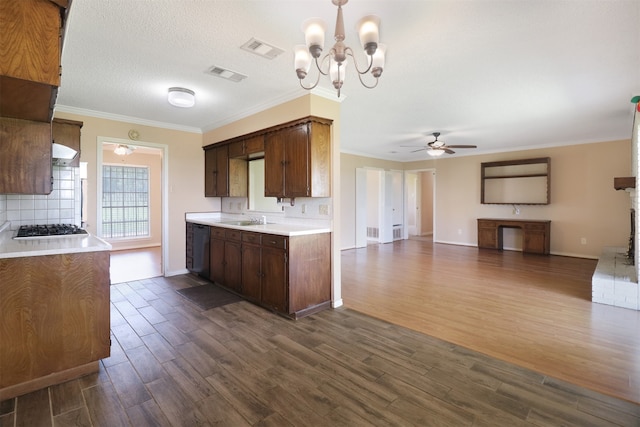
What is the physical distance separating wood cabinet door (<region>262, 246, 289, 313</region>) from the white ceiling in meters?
1.87

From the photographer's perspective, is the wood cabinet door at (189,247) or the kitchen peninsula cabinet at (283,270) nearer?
the kitchen peninsula cabinet at (283,270)

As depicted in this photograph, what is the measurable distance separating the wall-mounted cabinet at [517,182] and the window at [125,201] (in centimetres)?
880

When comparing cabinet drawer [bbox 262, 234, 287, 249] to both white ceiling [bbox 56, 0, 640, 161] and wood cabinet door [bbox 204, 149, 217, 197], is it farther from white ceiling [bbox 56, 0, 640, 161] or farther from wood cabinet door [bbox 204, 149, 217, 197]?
wood cabinet door [bbox 204, 149, 217, 197]

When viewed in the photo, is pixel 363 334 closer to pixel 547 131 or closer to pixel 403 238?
pixel 547 131

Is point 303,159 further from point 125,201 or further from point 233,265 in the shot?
point 125,201

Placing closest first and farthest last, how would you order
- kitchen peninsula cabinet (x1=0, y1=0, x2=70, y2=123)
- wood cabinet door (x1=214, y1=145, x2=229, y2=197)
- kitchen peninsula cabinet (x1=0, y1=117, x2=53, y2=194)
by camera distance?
kitchen peninsula cabinet (x1=0, y1=0, x2=70, y2=123) < kitchen peninsula cabinet (x1=0, y1=117, x2=53, y2=194) < wood cabinet door (x1=214, y1=145, x2=229, y2=197)

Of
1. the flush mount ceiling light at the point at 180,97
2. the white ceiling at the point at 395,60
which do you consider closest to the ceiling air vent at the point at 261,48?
the white ceiling at the point at 395,60

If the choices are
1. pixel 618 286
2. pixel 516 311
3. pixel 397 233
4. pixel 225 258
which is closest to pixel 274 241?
pixel 225 258

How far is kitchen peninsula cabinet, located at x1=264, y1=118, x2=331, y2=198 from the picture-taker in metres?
3.38

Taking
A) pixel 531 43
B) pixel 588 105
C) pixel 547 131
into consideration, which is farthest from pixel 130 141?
pixel 547 131

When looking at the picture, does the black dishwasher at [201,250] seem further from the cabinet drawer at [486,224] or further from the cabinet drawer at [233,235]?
the cabinet drawer at [486,224]

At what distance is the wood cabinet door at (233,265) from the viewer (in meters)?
3.88

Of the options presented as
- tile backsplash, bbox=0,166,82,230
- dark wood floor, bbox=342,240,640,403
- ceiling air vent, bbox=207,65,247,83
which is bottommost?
dark wood floor, bbox=342,240,640,403

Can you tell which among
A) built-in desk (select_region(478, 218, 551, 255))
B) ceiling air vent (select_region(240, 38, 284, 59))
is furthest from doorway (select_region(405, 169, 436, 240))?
ceiling air vent (select_region(240, 38, 284, 59))
